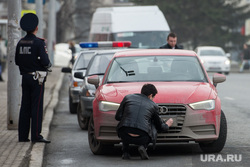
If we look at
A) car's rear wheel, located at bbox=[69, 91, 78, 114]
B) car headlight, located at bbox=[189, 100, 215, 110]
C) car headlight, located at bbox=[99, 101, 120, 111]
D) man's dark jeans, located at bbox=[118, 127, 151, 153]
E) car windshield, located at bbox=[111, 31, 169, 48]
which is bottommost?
car's rear wheel, located at bbox=[69, 91, 78, 114]

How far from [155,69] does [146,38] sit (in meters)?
14.9

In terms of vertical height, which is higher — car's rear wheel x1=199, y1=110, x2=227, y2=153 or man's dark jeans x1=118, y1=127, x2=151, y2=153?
man's dark jeans x1=118, y1=127, x2=151, y2=153

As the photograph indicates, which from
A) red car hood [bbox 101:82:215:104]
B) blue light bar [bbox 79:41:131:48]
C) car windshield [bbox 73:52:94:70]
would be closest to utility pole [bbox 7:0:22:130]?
red car hood [bbox 101:82:215:104]

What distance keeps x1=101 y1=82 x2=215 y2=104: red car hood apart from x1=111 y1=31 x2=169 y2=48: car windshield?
14.9m

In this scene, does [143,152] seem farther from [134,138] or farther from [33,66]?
[33,66]

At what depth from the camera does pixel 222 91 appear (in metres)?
Result: 26.8

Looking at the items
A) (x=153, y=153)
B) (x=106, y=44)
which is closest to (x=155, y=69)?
(x=153, y=153)

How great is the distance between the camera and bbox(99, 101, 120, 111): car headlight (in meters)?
10.4

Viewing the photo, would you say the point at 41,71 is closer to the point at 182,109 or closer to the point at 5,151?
the point at 5,151

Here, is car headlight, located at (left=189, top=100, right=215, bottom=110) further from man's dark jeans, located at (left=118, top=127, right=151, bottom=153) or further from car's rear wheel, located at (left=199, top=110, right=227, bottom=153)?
man's dark jeans, located at (left=118, top=127, right=151, bottom=153)

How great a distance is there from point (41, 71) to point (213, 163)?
3.14 m

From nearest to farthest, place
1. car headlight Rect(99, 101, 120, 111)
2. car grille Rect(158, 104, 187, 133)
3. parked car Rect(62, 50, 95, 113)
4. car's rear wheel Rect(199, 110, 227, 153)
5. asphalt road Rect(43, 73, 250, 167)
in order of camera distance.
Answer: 1. asphalt road Rect(43, 73, 250, 167)
2. car grille Rect(158, 104, 187, 133)
3. car headlight Rect(99, 101, 120, 111)
4. car's rear wheel Rect(199, 110, 227, 153)
5. parked car Rect(62, 50, 95, 113)

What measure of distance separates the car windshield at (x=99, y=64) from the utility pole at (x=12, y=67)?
2.32 m

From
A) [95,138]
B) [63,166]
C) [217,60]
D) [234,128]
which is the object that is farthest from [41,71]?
[217,60]
